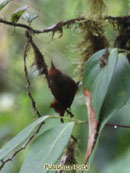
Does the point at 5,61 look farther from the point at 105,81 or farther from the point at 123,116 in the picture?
the point at 105,81

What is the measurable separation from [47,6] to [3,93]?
69 cm

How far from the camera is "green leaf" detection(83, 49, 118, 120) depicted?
64cm

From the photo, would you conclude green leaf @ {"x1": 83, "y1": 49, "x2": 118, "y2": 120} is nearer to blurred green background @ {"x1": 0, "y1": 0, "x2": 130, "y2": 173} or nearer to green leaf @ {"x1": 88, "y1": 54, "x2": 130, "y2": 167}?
green leaf @ {"x1": 88, "y1": 54, "x2": 130, "y2": 167}

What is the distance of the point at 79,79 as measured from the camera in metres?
1.01

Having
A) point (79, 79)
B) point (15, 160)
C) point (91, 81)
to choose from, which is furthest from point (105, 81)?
point (15, 160)

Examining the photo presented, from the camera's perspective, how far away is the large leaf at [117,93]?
0.65 m

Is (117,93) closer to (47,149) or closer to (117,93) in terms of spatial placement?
(117,93)

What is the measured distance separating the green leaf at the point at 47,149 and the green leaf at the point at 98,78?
3.4 inches

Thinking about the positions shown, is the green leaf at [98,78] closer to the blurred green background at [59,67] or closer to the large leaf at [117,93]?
the large leaf at [117,93]

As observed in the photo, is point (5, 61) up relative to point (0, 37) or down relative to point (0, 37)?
down

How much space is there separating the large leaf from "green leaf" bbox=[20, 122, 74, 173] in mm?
70

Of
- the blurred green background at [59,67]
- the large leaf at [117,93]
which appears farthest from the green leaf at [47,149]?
the blurred green background at [59,67]

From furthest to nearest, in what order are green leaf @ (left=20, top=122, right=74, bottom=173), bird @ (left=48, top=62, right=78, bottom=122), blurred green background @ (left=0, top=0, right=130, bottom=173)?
blurred green background @ (left=0, top=0, right=130, bottom=173)
bird @ (left=48, top=62, right=78, bottom=122)
green leaf @ (left=20, top=122, right=74, bottom=173)

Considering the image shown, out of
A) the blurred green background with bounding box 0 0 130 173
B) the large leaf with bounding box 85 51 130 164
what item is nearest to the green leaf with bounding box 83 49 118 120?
the large leaf with bounding box 85 51 130 164
